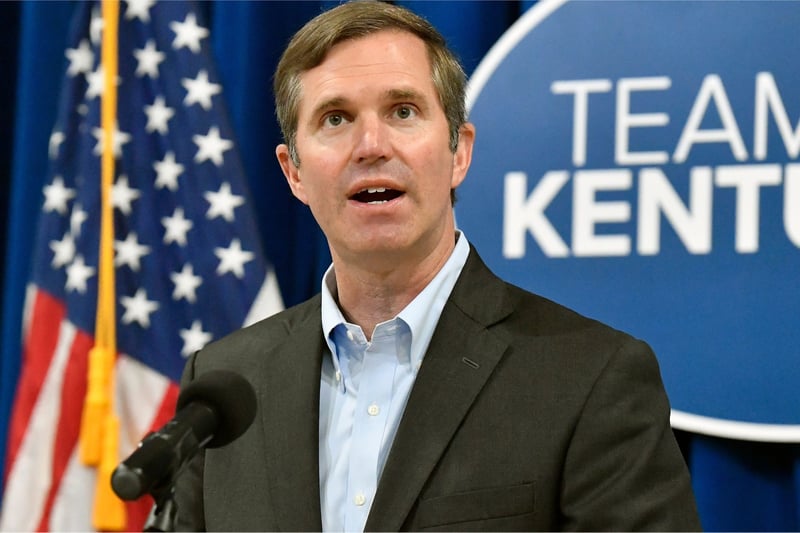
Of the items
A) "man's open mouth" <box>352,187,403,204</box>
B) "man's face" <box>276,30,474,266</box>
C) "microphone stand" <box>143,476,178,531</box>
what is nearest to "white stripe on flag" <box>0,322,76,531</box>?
"man's face" <box>276,30,474,266</box>

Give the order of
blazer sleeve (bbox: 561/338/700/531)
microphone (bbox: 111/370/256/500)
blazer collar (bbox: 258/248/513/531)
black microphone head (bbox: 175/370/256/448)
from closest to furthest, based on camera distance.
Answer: microphone (bbox: 111/370/256/500), black microphone head (bbox: 175/370/256/448), blazer sleeve (bbox: 561/338/700/531), blazer collar (bbox: 258/248/513/531)

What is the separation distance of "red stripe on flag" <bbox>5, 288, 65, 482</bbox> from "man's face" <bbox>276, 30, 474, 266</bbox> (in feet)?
4.94

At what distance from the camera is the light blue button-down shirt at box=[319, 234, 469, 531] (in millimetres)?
1839

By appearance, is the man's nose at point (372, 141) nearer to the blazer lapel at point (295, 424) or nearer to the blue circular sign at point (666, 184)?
the blazer lapel at point (295, 424)

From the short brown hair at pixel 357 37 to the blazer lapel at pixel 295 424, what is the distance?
37cm

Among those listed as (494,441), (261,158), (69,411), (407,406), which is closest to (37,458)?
(69,411)

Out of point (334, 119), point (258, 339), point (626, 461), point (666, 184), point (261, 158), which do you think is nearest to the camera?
point (626, 461)

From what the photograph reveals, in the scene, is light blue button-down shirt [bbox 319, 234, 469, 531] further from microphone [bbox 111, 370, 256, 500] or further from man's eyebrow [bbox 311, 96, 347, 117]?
microphone [bbox 111, 370, 256, 500]

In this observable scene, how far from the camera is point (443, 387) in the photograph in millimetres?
1825

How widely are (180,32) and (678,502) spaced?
7.09 feet

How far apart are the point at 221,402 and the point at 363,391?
23.1 inches

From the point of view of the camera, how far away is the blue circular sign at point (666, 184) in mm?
2480

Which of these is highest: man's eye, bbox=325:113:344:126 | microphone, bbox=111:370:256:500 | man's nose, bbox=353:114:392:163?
man's eye, bbox=325:113:344:126

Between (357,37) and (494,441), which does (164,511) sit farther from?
(357,37)
